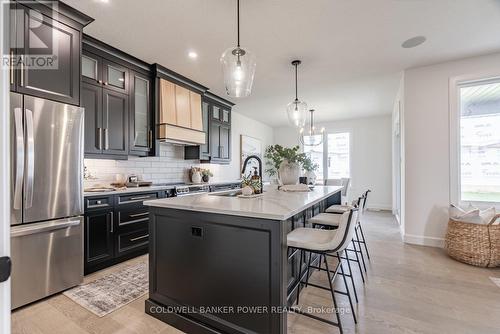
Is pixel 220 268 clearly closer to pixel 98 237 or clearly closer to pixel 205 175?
pixel 98 237

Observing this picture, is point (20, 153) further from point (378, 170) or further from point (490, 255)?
point (378, 170)

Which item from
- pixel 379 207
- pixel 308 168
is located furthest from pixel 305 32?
pixel 379 207

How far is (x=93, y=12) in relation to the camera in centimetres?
231

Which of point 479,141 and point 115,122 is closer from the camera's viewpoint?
point 115,122

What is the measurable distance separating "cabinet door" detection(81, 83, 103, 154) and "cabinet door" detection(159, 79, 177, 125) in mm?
880

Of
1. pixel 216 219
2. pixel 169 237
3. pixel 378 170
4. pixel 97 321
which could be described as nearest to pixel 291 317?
pixel 216 219

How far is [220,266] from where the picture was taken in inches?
62.9

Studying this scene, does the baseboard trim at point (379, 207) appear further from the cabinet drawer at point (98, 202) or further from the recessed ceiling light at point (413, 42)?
the cabinet drawer at point (98, 202)

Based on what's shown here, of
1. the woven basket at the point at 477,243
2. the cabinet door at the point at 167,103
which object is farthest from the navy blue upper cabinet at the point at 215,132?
the woven basket at the point at 477,243

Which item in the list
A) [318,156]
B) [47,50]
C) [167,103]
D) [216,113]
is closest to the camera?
[47,50]

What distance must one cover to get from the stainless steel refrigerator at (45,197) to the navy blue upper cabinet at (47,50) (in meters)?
0.15

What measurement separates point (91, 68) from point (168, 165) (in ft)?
6.34

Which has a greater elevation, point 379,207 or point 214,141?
point 214,141

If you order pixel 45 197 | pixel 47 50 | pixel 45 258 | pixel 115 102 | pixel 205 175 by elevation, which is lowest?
pixel 45 258
